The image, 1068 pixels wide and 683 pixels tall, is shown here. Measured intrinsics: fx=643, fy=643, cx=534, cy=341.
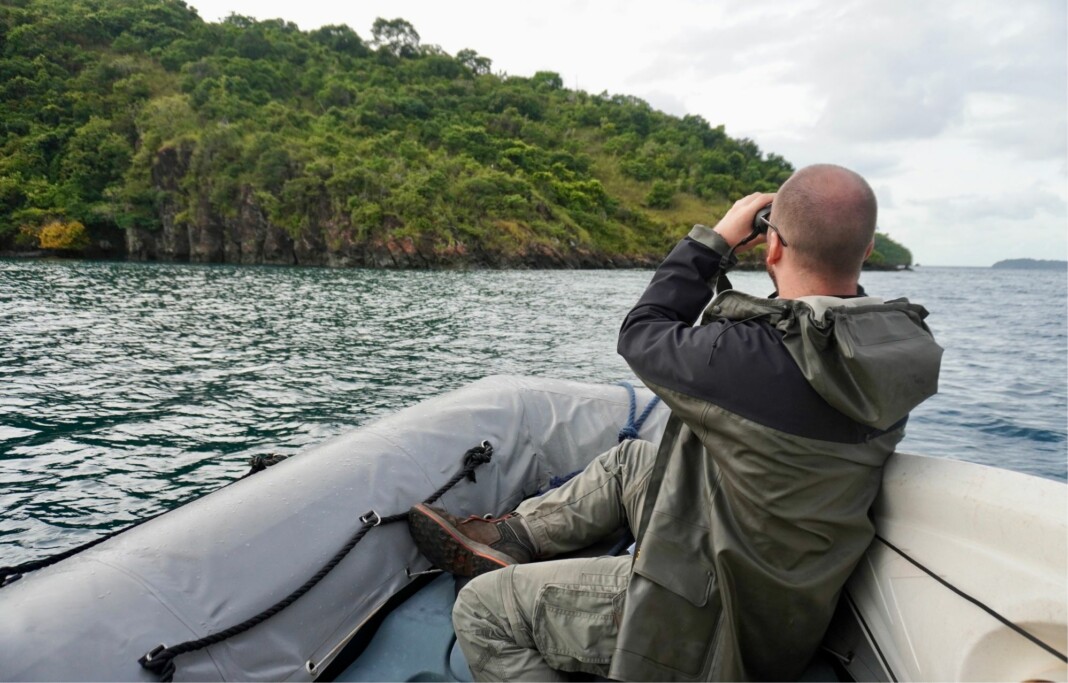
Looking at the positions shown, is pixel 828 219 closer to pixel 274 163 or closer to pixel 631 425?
pixel 631 425

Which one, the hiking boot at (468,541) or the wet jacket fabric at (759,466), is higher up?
the wet jacket fabric at (759,466)

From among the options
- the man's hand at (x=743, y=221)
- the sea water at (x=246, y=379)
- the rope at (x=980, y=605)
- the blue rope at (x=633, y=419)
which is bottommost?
the sea water at (x=246, y=379)

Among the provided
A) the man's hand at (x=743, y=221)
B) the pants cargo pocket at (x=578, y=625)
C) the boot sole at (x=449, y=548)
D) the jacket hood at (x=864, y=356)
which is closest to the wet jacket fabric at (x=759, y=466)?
the jacket hood at (x=864, y=356)

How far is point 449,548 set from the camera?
248 cm

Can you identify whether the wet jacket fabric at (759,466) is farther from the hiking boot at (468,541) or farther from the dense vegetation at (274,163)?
the dense vegetation at (274,163)

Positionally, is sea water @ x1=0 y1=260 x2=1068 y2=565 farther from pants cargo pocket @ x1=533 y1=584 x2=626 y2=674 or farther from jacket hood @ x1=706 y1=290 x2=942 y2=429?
jacket hood @ x1=706 y1=290 x2=942 y2=429

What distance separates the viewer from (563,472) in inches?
137

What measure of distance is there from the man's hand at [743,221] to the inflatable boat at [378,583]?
2.39 feet

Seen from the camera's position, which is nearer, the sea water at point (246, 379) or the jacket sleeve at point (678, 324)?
the jacket sleeve at point (678, 324)

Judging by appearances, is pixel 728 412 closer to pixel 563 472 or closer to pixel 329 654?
pixel 329 654

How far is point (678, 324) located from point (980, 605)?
35.5 inches

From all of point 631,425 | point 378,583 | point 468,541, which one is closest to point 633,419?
point 631,425

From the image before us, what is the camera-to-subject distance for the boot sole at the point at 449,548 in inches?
93.8

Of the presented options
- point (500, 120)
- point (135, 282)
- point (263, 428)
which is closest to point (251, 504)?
point (263, 428)
